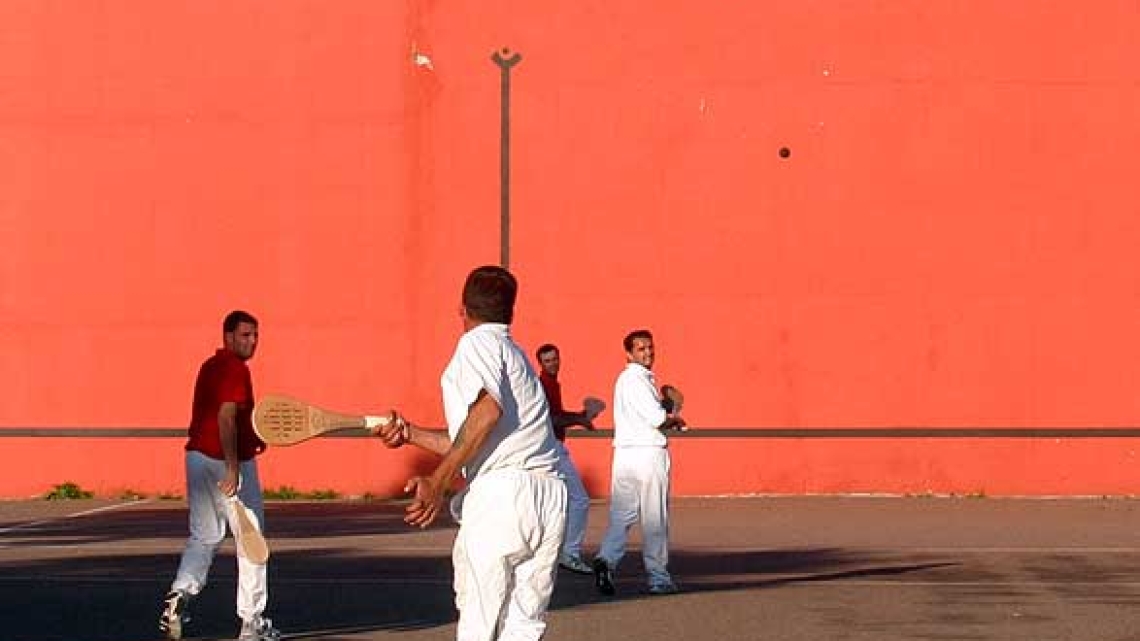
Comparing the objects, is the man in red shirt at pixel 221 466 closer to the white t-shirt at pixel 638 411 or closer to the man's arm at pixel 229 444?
the man's arm at pixel 229 444

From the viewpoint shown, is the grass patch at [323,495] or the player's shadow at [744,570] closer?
the player's shadow at [744,570]

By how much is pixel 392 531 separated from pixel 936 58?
9.23m

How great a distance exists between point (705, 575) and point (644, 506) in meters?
1.68

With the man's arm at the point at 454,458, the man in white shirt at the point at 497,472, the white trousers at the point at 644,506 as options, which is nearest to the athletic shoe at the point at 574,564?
the white trousers at the point at 644,506

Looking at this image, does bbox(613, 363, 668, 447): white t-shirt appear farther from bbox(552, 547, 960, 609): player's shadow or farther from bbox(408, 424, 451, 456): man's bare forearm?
bbox(408, 424, 451, 456): man's bare forearm

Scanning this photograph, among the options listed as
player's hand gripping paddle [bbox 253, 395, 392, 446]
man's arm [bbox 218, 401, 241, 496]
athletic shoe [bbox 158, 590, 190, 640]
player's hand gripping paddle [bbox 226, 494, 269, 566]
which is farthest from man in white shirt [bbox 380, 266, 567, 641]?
athletic shoe [bbox 158, 590, 190, 640]

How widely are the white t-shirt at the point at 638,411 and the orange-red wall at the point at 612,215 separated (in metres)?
11.1

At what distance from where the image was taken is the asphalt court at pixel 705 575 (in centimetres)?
1539

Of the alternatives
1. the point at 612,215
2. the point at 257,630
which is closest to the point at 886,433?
the point at 612,215

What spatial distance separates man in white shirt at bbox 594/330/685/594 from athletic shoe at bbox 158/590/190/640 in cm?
370

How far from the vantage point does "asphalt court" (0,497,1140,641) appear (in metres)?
15.4

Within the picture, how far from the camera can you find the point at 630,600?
675 inches

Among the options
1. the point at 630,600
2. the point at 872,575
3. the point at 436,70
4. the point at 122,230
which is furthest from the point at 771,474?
the point at 630,600

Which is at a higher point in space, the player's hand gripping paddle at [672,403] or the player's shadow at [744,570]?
the player's hand gripping paddle at [672,403]
